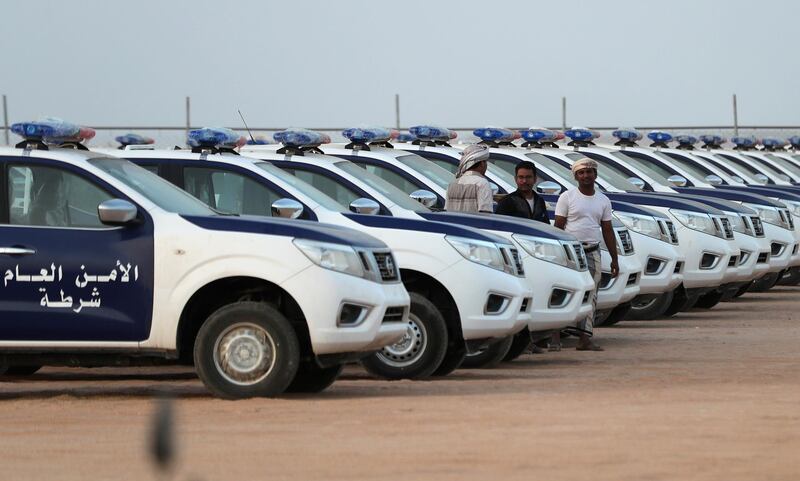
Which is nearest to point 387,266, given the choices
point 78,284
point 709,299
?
point 78,284

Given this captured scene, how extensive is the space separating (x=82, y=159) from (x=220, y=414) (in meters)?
1.91

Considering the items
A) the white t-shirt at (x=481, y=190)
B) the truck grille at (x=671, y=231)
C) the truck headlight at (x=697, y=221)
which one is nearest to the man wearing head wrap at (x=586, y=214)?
the white t-shirt at (x=481, y=190)

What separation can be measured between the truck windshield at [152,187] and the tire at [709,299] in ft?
35.9

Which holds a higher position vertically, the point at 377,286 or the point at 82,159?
the point at 82,159

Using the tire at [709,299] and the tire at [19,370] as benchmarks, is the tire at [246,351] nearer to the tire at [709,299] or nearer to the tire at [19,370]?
the tire at [19,370]

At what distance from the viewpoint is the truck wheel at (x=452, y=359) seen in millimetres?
11508

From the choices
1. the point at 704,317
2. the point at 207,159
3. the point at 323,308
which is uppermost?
the point at 207,159

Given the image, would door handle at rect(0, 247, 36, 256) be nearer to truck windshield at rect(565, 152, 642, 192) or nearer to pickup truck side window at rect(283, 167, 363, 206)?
pickup truck side window at rect(283, 167, 363, 206)

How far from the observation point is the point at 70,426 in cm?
866

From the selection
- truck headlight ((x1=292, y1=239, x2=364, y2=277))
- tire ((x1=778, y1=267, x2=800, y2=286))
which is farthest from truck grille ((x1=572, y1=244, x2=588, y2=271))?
tire ((x1=778, y1=267, x2=800, y2=286))

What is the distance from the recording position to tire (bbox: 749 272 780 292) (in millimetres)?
22875

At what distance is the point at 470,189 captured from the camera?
45.5 feet

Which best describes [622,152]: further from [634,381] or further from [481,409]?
[481,409]

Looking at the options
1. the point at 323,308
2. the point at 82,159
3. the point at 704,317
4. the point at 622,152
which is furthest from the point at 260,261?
the point at 622,152
